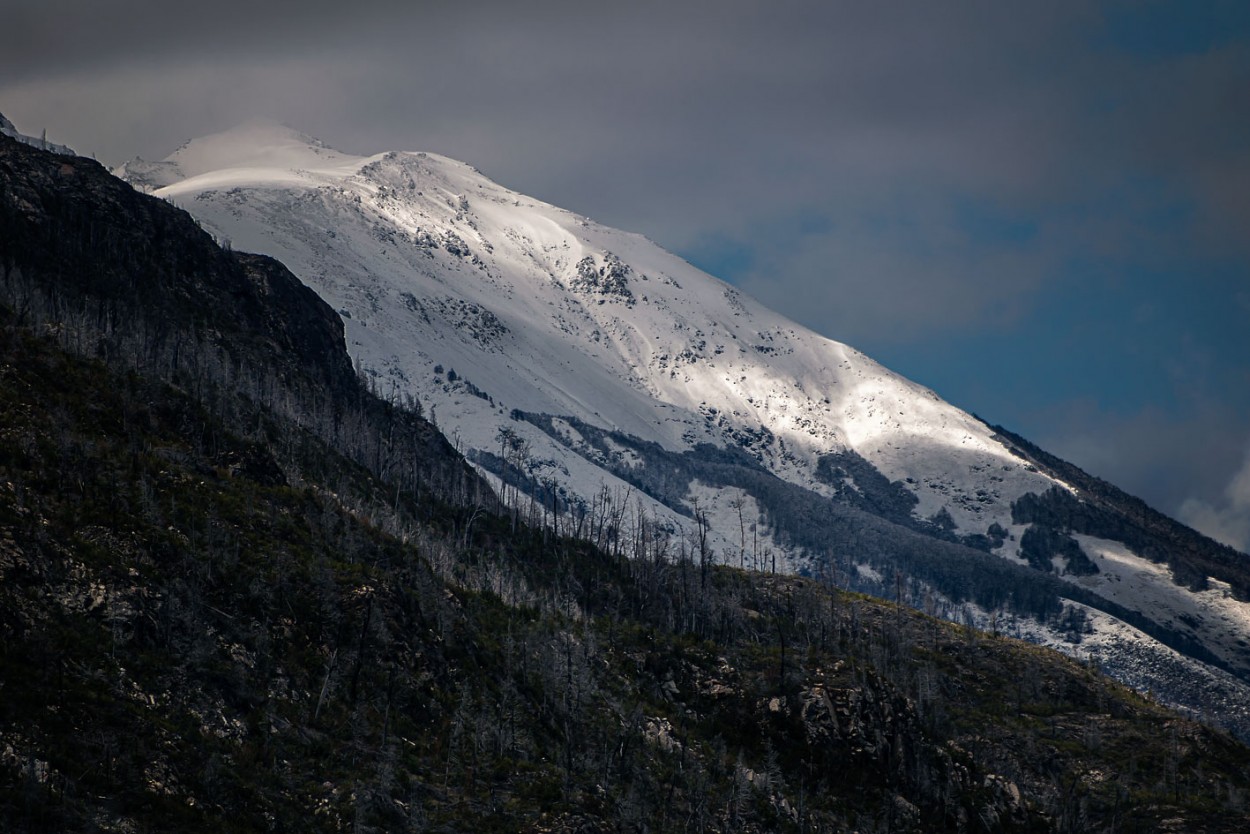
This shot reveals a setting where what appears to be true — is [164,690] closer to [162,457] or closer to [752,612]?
[162,457]

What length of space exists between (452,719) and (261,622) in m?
18.1

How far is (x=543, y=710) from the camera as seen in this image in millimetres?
107750

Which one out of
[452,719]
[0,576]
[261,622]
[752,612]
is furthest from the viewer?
[752,612]

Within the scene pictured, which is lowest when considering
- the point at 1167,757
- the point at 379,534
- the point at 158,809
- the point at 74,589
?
the point at 158,809

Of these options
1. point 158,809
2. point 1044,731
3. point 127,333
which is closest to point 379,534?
point 158,809

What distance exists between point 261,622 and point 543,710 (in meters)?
29.6

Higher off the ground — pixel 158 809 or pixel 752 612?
pixel 752 612

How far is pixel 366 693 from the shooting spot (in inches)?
3649

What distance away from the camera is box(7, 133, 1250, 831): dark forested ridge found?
2844 inches

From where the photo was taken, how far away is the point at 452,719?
96.6 m

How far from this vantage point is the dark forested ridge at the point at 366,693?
237 feet

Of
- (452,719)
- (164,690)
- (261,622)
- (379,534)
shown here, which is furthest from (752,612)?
(164,690)

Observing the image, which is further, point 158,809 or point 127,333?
point 127,333

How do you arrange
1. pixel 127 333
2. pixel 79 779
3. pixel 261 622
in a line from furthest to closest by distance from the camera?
pixel 127 333 → pixel 261 622 → pixel 79 779
